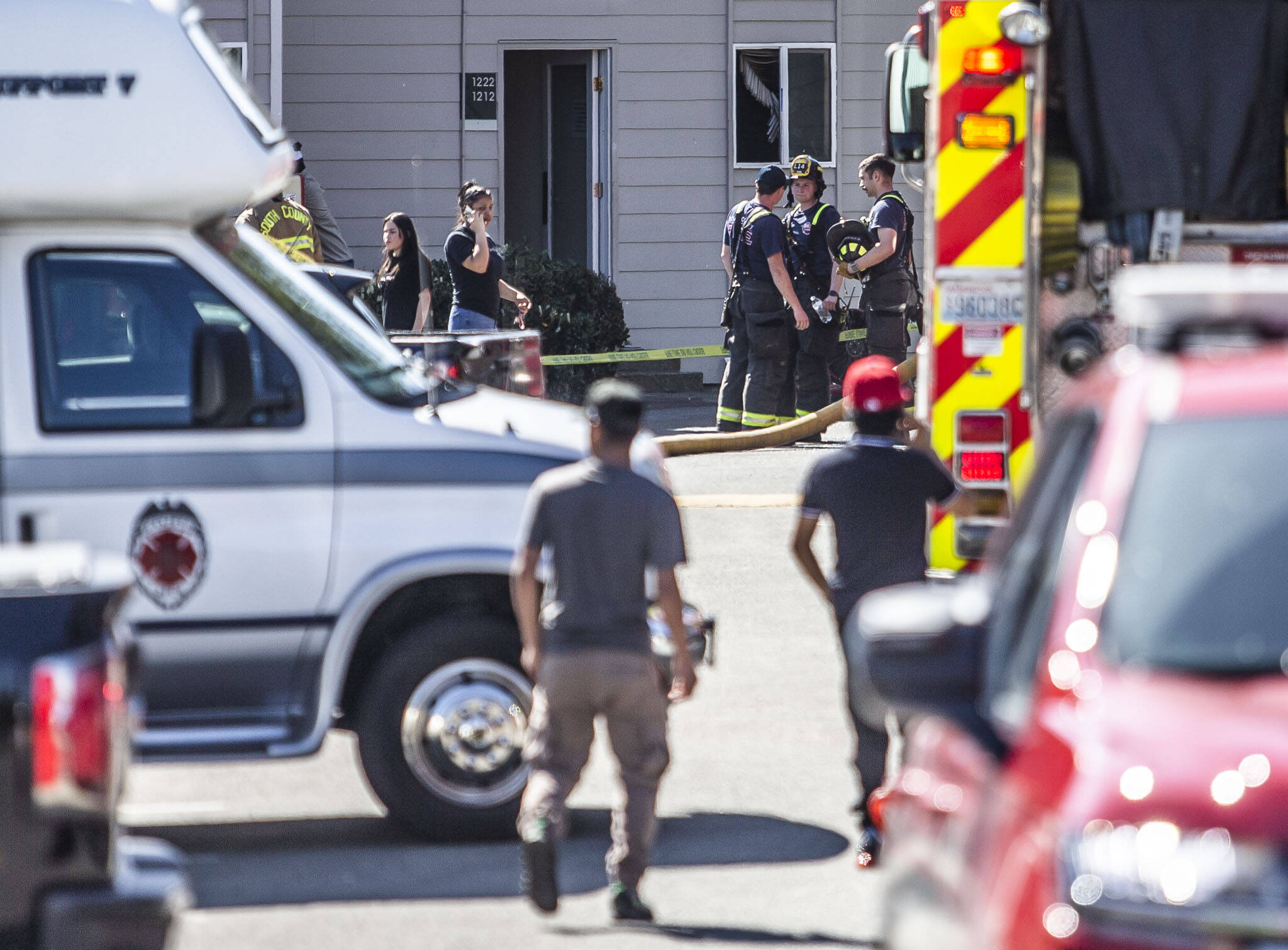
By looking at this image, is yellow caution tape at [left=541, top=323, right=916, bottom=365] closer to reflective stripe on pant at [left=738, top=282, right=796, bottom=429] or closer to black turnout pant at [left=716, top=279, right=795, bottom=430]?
black turnout pant at [left=716, top=279, right=795, bottom=430]

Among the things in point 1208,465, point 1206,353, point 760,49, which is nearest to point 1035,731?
point 1208,465

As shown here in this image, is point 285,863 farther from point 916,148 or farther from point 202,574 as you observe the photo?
point 916,148

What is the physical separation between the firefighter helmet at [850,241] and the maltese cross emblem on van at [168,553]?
33.3 feet

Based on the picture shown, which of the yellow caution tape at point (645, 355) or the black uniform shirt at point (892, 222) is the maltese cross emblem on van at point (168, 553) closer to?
the black uniform shirt at point (892, 222)

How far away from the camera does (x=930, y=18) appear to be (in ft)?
27.2

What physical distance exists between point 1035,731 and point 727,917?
10.9ft

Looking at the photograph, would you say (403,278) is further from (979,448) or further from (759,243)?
(979,448)

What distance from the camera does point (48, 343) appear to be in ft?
22.6

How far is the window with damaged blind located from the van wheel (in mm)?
15288

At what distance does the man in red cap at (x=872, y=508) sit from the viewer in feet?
22.4

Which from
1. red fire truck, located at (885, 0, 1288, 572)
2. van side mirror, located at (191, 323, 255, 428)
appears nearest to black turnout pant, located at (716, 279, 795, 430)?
red fire truck, located at (885, 0, 1288, 572)

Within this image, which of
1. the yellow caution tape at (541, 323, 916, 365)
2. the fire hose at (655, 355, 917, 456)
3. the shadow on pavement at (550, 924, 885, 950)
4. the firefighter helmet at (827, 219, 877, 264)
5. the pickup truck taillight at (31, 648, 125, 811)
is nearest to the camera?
the pickup truck taillight at (31, 648, 125, 811)

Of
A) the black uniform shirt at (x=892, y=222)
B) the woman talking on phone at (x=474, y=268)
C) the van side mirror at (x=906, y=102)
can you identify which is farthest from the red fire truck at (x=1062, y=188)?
the black uniform shirt at (x=892, y=222)

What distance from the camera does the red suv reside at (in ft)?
9.04
